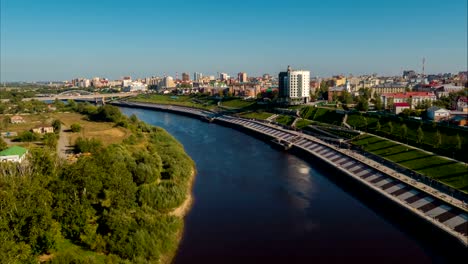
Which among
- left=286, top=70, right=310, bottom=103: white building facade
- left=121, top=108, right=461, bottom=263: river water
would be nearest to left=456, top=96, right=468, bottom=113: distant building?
left=121, top=108, right=461, bottom=263: river water

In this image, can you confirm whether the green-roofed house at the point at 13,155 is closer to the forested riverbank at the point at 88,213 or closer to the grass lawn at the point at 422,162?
the forested riverbank at the point at 88,213

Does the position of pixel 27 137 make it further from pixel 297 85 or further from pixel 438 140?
pixel 297 85

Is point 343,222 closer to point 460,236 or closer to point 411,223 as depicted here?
point 411,223

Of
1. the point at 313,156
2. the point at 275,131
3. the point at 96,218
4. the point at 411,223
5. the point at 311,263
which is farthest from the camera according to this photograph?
the point at 275,131

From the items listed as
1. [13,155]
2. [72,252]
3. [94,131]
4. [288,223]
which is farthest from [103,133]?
[72,252]

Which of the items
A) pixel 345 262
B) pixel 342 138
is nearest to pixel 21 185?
pixel 345 262

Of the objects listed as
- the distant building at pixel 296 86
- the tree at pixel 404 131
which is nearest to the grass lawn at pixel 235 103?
the distant building at pixel 296 86

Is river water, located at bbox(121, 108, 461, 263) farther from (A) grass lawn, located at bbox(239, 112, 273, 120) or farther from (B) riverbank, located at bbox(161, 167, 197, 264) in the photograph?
(A) grass lawn, located at bbox(239, 112, 273, 120)
